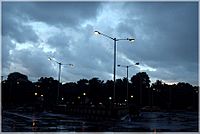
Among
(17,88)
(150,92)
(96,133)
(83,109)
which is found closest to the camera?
(96,133)

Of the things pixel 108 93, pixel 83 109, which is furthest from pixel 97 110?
pixel 108 93

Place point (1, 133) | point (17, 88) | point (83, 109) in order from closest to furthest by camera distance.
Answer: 1. point (1, 133)
2. point (83, 109)
3. point (17, 88)

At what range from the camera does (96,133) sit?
21859mm

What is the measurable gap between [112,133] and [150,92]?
168m

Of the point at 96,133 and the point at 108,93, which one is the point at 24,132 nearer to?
the point at 96,133

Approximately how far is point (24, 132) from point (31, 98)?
151885mm

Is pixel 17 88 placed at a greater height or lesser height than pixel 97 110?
greater

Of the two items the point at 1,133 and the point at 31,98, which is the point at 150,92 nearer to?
the point at 31,98

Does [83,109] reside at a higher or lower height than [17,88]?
lower

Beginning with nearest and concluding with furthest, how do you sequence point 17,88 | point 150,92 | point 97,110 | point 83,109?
point 97,110 → point 83,109 → point 17,88 → point 150,92

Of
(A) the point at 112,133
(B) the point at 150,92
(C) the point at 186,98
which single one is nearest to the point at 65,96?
(B) the point at 150,92

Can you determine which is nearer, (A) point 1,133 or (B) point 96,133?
(A) point 1,133

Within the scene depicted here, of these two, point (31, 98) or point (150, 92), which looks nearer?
point (31, 98)

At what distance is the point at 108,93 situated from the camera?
563 ft
